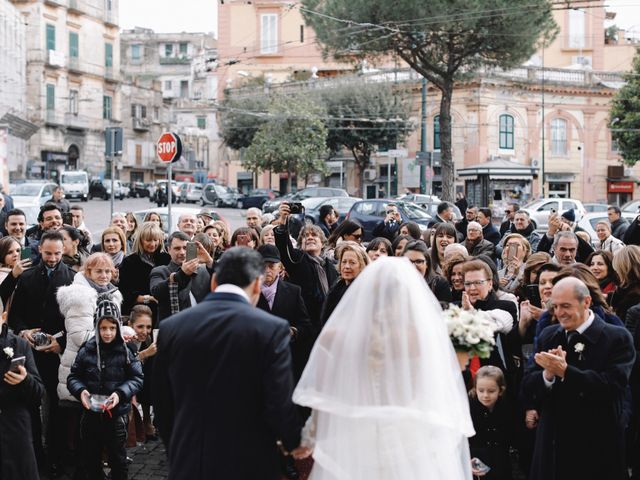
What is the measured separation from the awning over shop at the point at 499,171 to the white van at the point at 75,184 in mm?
21175

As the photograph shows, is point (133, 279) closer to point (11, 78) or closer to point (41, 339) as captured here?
point (41, 339)

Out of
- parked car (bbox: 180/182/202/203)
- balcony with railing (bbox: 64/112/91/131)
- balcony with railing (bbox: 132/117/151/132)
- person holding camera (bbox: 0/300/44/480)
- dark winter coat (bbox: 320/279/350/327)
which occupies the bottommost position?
person holding camera (bbox: 0/300/44/480)

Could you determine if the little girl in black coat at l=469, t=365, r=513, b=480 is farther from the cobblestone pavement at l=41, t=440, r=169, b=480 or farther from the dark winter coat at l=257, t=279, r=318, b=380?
the cobblestone pavement at l=41, t=440, r=169, b=480

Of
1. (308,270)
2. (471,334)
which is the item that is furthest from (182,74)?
(471,334)

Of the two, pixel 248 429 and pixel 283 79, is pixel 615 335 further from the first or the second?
pixel 283 79

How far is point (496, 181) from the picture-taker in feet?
155

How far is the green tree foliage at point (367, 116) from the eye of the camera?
48.9 meters

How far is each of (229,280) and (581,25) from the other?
194 feet

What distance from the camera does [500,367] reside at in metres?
7.20

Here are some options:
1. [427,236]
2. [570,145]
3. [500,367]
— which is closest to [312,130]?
[570,145]

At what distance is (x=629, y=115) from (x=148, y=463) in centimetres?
4051

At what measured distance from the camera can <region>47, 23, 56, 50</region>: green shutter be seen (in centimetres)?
6031

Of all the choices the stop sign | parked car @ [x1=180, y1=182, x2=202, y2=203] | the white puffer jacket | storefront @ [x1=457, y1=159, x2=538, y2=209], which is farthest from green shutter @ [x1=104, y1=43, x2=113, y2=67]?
the white puffer jacket

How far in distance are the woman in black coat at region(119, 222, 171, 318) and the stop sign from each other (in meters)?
4.34
